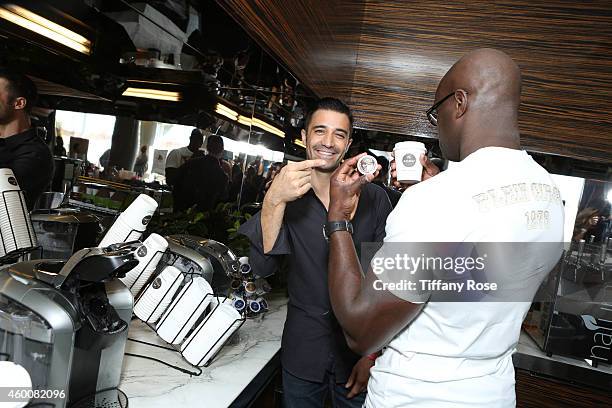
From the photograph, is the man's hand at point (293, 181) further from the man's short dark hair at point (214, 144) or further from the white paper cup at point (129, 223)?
the man's short dark hair at point (214, 144)

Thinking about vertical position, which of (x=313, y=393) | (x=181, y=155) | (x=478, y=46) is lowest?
(x=313, y=393)

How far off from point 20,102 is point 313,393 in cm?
117

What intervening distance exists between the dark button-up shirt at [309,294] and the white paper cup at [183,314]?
22cm

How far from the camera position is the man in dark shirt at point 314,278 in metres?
1.42

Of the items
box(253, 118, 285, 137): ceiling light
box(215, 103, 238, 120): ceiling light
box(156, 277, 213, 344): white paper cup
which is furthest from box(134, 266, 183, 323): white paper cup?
box(253, 118, 285, 137): ceiling light

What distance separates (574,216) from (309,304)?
149 cm

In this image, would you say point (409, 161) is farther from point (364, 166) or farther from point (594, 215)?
point (594, 215)

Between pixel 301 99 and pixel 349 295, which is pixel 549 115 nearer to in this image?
pixel 301 99

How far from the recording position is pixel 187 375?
1187 millimetres

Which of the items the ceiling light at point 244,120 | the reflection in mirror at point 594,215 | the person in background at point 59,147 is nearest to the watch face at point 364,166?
the person in background at point 59,147

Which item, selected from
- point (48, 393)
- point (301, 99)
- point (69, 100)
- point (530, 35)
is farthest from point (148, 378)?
point (530, 35)

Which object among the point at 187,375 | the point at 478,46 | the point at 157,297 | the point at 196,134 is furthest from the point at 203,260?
the point at 478,46

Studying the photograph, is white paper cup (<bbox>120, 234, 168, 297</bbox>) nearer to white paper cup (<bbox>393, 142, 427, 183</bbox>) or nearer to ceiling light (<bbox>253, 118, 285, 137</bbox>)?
white paper cup (<bbox>393, 142, 427, 183</bbox>)

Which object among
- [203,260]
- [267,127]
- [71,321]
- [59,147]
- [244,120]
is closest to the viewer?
[71,321]
